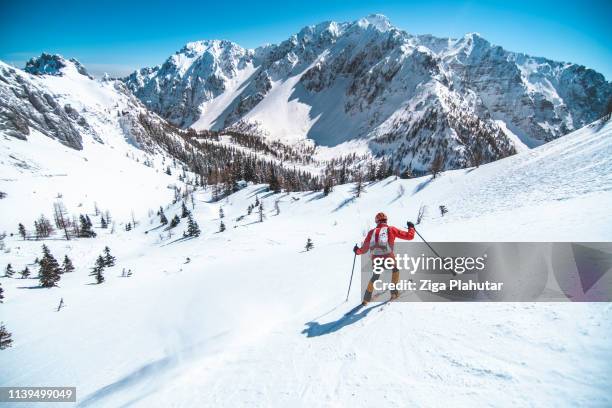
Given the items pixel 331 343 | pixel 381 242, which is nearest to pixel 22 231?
pixel 331 343

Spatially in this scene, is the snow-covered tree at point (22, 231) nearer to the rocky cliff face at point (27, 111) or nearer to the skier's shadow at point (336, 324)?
the rocky cliff face at point (27, 111)

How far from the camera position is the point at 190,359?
7.98m

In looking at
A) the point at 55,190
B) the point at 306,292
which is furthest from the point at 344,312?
the point at 55,190

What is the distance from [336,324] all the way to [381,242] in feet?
9.27

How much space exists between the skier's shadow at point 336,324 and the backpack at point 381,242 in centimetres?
158

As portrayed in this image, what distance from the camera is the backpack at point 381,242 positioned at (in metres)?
8.66

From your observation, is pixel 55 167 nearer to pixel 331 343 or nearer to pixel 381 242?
pixel 381 242

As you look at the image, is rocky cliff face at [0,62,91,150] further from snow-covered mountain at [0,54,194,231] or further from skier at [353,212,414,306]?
skier at [353,212,414,306]

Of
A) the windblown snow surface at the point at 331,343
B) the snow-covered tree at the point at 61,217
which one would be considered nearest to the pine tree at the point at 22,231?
the snow-covered tree at the point at 61,217

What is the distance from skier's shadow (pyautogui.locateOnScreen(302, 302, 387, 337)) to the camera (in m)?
7.82

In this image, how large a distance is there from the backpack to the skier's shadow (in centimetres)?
158

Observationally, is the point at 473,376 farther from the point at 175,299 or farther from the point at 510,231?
the point at 175,299

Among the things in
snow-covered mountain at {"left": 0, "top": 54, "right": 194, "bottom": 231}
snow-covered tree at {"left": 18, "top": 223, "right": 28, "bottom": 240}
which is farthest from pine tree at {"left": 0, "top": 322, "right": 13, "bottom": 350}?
snow-covered mountain at {"left": 0, "top": 54, "right": 194, "bottom": 231}

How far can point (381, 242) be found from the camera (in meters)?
8.66
